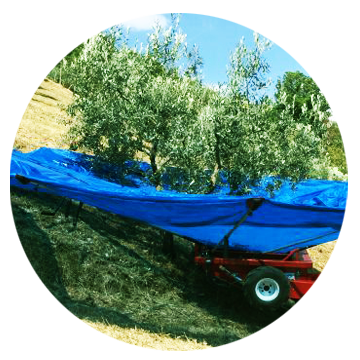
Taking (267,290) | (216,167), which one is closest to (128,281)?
(216,167)

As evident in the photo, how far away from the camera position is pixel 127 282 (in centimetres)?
902

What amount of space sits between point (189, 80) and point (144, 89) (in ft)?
4.07

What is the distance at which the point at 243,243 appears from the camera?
820 centimetres

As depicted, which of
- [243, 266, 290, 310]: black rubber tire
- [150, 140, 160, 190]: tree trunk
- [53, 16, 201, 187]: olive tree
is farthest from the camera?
[150, 140, 160, 190]: tree trunk

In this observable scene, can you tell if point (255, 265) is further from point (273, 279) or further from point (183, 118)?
point (183, 118)

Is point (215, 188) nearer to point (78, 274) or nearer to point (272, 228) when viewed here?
point (272, 228)

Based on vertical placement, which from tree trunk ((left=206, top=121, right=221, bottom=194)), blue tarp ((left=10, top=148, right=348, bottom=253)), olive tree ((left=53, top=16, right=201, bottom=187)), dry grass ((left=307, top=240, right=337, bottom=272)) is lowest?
dry grass ((left=307, top=240, right=337, bottom=272))

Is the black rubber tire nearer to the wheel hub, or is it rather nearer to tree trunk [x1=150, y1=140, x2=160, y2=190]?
the wheel hub

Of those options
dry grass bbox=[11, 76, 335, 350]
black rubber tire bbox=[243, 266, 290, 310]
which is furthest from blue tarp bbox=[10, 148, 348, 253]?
dry grass bbox=[11, 76, 335, 350]

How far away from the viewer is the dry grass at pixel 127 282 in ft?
25.5

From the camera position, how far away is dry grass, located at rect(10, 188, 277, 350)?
25.5 ft

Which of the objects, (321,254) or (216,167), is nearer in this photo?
(216,167)

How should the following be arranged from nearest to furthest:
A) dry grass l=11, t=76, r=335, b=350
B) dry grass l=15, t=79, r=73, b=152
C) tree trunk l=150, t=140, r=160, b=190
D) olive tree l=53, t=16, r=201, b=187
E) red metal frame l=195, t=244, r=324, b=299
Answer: dry grass l=11, t=76, r=335, b=350 < red metal frame l=195, t=244, r=324, b=299 < olive tree l=53, t=16, r=201, b=187 < tree trunk l=150, t=140, r=160, b=190 < dry grass l=15, t=79, r=73, b=152

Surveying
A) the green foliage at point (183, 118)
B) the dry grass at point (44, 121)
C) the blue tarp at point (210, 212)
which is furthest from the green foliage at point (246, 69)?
the dry grass at point (44, 121)
